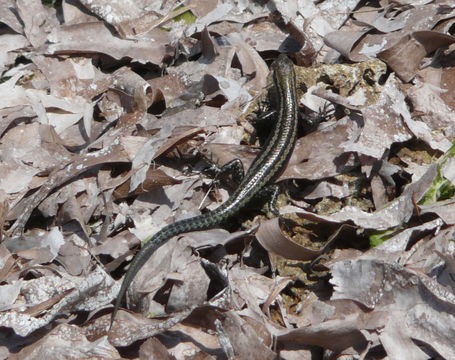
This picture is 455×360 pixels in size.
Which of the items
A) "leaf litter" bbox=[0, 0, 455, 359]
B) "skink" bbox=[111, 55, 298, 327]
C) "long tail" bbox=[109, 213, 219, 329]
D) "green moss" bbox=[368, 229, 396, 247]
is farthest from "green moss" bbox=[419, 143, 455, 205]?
"long tail" bbox=[109, 213, 219, 329]

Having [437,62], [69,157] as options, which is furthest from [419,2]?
[69,157]

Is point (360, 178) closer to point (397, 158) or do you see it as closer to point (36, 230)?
point (397, 158)

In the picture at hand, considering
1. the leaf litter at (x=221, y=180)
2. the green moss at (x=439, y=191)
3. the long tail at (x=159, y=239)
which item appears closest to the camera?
the leaf litter at (x=221, y=180)

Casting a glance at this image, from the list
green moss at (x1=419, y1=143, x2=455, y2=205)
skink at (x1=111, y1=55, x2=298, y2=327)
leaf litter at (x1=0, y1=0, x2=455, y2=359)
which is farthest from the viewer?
green moss at (x1=419, y1=143, x2=455, y2=205)

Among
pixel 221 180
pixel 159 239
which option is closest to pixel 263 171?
pixel 221 180

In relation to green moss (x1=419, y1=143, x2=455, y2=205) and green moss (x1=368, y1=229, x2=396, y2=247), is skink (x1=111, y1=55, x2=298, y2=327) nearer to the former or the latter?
green moss (x1=368, y1=229, x2=396, y2=247)

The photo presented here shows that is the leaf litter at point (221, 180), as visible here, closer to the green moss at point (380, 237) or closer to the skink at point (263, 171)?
the green moss at point (380, 237)

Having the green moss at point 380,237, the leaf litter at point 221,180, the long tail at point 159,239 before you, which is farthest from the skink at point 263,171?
the green moss at point 380,237

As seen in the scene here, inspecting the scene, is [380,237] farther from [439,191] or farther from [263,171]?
[263,171]
